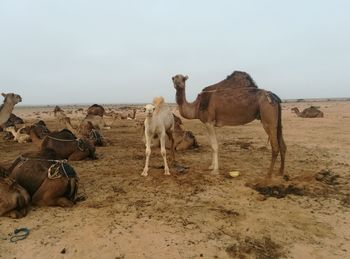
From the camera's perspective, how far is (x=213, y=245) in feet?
17.3

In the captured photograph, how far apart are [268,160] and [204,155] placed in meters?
2.20

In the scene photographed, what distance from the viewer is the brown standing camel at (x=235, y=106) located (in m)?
9.00

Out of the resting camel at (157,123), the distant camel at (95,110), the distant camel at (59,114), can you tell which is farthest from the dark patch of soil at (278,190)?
the distant camel at (95,110)

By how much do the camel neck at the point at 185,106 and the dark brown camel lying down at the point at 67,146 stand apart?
341cm

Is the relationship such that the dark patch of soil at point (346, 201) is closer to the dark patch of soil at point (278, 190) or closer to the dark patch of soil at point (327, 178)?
the dark patch of soil at point (278, 190)

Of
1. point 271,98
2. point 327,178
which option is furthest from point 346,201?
point 271,98

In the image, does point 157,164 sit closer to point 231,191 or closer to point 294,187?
point 231,191

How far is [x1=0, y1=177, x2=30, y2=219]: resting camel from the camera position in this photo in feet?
20.3

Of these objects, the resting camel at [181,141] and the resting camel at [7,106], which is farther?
the resting camel at [181,141]

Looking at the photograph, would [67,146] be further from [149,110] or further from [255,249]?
[255,249]

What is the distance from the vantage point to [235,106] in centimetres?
939

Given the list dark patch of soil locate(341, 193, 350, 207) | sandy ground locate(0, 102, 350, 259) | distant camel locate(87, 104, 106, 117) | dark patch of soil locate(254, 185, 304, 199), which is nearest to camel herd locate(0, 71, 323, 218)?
sandy ground locate(0, 102, 350, 259)

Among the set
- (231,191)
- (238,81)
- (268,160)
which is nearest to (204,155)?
(268,160)

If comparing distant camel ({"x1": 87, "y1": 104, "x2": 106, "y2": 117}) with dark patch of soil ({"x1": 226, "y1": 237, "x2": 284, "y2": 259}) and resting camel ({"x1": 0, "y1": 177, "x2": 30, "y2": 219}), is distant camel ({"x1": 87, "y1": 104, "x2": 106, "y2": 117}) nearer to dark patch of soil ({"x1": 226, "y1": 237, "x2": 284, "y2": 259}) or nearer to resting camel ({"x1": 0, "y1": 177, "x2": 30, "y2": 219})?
resting camel ({"x1": 0, "y1": 177, "x2": 30, "y2": 219})
